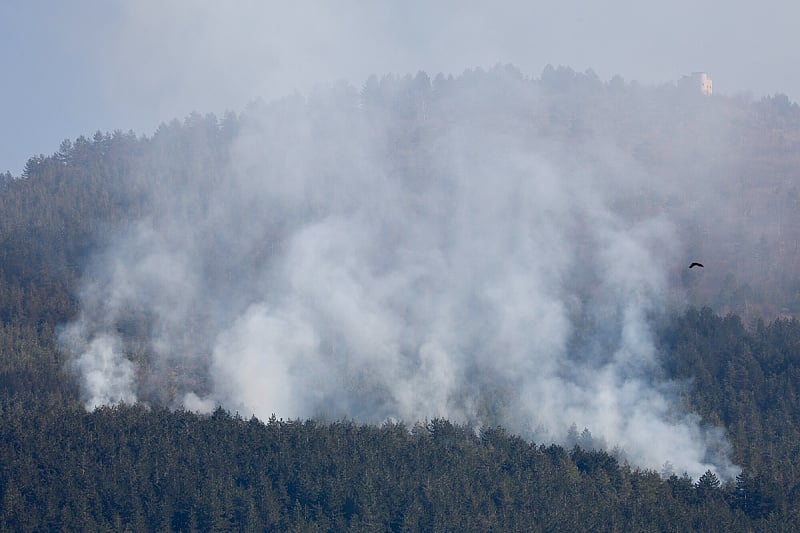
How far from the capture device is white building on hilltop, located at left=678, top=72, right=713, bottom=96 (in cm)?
18540

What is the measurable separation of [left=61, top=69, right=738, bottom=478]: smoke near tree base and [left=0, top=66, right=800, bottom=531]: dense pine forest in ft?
2.92

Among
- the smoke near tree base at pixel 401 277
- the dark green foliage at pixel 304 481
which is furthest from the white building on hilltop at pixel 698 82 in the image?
the dark green foliage at pixel 304 481

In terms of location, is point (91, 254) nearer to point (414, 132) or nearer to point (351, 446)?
point (414, 132)

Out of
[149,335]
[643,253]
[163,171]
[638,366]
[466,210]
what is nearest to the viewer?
[638,366]

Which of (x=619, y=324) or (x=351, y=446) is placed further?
(x=619, y=324)

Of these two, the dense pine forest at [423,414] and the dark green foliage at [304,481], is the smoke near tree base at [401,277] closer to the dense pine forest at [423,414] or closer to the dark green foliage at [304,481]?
the dense pine forest at [423,414]

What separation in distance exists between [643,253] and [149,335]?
158 feet

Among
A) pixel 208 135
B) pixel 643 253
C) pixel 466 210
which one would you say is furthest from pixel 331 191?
pixel 643 253

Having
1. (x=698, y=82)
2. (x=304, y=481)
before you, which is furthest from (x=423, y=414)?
(x=698, y=82)

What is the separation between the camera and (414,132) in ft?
565

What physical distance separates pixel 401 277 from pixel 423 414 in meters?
27.1

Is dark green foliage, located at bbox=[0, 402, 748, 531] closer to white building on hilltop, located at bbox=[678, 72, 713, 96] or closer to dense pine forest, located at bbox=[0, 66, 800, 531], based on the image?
dense pine forest, located at bbox=[0, 66, 800, 531]

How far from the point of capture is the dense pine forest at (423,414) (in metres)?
Result: 79.7

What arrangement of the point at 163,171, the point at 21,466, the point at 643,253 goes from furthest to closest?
the point at 163,171 → the point at 643,253 → the point at 21,466
